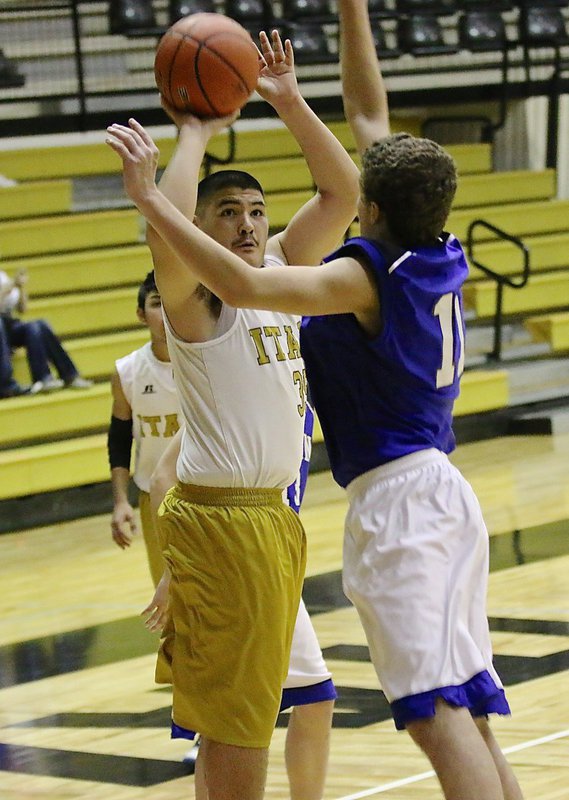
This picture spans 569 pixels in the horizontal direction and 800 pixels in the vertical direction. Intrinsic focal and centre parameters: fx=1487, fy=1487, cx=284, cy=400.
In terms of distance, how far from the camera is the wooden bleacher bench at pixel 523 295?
1123cm

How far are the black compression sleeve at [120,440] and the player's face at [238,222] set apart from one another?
1.69 metres

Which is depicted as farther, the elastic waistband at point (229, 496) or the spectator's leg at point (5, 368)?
the spectator's leg at point (5, 368)

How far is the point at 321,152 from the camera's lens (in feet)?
10.7

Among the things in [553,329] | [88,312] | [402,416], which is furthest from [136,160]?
[553,329]

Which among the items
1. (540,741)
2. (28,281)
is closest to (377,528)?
(540,741)

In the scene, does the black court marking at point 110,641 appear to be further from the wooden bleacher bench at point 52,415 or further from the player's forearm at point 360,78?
the wooden bleacher bench at point 52,415

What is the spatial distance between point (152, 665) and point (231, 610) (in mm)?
2421

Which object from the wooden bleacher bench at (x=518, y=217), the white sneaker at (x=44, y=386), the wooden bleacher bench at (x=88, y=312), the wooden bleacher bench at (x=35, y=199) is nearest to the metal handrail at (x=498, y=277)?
the wooden bleacher bench at (x=518, y=217)

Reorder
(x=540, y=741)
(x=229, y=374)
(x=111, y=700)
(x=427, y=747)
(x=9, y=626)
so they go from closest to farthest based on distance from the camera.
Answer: (x=427, y=747)
(x=229, y=374)
(x=540, y=741)
(x=111, y=700)
(x=9, y=626)

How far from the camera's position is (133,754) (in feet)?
14.0

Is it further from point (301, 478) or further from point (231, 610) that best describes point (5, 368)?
point (231, 610)

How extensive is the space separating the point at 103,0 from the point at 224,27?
29.0ft

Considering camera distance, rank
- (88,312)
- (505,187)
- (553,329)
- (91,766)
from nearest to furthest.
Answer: (91,766)
(88,312)
(553,329)
(505,187)

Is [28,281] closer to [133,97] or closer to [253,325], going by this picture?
[133,97]
